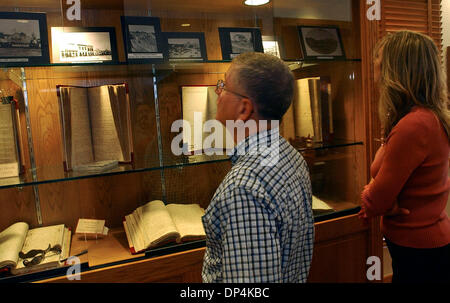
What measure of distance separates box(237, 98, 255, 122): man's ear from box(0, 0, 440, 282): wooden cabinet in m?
0.73

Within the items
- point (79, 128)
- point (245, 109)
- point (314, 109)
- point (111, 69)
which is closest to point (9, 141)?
point (79, 128)

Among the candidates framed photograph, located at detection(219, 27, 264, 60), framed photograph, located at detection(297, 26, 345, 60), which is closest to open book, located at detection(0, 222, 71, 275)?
framed photograph, located at detection(219, 27, 264, 60)

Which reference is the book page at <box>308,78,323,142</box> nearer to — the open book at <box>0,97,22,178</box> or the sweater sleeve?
the sweater sleeve

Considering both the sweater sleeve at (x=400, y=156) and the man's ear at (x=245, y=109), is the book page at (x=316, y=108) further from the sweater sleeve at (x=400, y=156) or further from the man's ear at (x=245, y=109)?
the man's ear at (x=245, y=109)

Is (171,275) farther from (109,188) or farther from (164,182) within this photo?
(109,188)

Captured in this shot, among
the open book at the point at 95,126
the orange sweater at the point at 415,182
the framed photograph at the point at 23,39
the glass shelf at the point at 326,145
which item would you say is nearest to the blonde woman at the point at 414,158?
the orange sweater at the point at 415,182

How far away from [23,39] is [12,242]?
2.61 ft

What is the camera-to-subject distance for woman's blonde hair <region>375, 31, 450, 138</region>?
135 cm

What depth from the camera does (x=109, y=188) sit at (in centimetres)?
181

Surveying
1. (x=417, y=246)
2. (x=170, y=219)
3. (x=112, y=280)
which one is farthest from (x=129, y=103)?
(x=417, y=246)

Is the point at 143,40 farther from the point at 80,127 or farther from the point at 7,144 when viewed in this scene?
the point at 7,144

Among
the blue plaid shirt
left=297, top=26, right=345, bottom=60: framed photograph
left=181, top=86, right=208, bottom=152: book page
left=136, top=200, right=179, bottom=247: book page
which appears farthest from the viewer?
left=297, top=26, right=345, bottom=60: framed photograph

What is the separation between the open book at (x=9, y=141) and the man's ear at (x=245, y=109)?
101 cm
